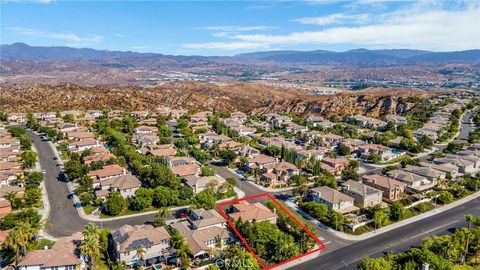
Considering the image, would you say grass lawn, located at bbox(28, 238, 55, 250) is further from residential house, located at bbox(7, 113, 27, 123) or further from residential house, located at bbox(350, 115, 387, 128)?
residential house, located at bbox(350, 115, 387, 128)

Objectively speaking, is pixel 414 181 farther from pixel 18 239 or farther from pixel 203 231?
pixel 18 239

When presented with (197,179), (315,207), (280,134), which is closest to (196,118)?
(280,134)

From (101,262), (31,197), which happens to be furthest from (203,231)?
(31,197)

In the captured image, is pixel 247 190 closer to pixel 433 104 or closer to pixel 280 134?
pixel 280 134

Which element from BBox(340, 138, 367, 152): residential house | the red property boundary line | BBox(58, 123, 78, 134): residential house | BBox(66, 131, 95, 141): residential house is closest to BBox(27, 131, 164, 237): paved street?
the red property boundary line

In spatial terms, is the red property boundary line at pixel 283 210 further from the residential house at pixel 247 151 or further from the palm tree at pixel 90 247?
the residential house at pixel 247 151

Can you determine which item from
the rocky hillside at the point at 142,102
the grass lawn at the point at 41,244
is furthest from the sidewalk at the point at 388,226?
the rocky hillside at the point at 142,102
